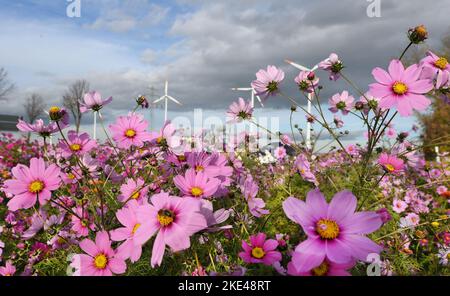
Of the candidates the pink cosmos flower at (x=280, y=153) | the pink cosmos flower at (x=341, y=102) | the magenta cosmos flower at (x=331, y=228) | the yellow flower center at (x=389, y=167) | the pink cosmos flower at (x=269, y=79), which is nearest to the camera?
the magenta cosmos flower at (x=331, y=228)

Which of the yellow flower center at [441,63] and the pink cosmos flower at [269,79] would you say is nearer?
the yellow flower center at [441,63]

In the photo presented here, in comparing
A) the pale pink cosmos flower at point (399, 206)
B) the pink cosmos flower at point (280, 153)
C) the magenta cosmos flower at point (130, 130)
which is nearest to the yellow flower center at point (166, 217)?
the magenta cosmos flower at point (130, 130)

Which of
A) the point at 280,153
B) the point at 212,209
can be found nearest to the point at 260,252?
the point at 212,209

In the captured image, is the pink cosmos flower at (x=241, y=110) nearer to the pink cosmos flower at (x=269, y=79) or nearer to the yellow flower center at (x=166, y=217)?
the pink cosmos flower at (x=269, y=79)

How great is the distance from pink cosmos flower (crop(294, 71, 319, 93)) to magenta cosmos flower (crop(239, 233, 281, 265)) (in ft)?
3.28

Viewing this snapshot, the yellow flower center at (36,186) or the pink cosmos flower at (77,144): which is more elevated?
the pink cosmos flower at (77,144)

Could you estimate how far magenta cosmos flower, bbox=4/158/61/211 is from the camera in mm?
1113

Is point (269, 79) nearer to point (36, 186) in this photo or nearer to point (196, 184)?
point (196, 184)

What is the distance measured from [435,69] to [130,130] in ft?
3.65

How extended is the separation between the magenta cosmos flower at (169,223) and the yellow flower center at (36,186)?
49cm

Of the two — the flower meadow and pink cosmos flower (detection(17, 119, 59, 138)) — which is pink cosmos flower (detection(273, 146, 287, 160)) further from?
pink cosmos flower (detection(17, 119, 59, 138))

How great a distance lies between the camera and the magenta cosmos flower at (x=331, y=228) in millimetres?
705

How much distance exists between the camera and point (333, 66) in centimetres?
168
